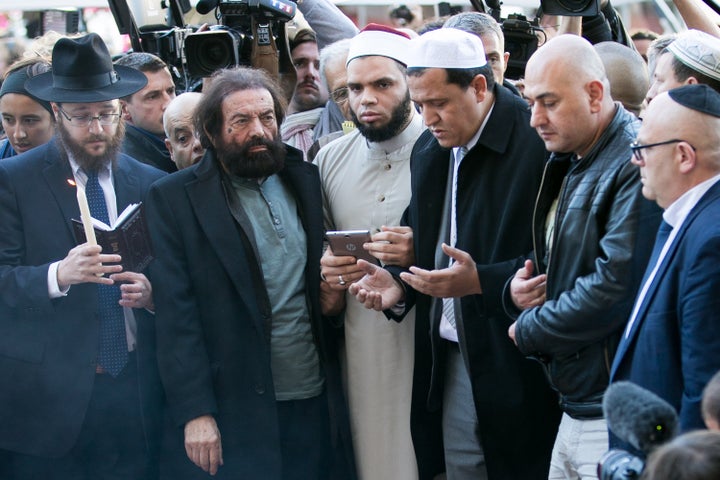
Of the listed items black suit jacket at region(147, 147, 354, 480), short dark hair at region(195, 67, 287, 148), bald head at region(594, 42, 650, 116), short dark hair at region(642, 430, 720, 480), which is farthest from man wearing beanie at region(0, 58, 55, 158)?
short dark hair at region(642, 430, 720, 480)

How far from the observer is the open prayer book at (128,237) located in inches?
153

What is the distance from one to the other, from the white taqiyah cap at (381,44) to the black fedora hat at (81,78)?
3.19ft

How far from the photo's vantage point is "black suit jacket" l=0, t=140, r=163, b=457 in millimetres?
4086

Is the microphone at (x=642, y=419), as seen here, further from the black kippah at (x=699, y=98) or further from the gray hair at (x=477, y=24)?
the gray hair at (x=477, y=24)

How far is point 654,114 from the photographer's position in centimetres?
281

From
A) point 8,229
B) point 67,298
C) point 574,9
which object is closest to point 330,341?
point 67,298

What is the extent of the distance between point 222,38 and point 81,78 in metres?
1.09

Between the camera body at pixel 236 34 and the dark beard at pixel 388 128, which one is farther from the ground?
the dark beard at pixel 388 128

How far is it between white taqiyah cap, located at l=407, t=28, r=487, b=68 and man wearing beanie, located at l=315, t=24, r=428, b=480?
0.40 meters

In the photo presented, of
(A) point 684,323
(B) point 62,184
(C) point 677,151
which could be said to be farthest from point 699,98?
(B) point 62,184

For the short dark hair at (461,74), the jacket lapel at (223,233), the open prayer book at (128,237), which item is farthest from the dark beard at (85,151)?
the short dark hair at (461,74)

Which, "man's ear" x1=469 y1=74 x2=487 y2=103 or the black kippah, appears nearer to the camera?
the black kippah

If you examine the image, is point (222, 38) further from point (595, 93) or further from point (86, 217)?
point (595, 93)

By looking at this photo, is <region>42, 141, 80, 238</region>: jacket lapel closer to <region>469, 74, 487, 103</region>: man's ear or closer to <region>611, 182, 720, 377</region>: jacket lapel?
<region>469, 74, 487, 103</region>: man's ear
